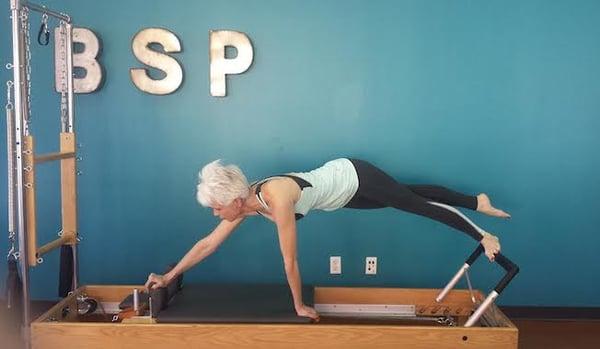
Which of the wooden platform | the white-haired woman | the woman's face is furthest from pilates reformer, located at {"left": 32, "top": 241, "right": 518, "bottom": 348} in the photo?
the woman's face

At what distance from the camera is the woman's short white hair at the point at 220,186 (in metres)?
2.38

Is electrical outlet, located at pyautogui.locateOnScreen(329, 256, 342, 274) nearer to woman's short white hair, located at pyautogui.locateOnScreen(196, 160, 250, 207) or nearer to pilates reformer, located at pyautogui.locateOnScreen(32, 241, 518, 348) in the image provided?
pilates reformer, located at pyautogui.locateOnScreen(32, 241, 518, 348)

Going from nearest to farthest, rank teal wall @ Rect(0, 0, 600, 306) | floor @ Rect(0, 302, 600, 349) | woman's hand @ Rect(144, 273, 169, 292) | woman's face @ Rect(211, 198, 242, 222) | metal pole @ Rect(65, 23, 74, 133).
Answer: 1. woman's face @ Rect(211, 198, 242, 222)
2. woman's hand @ Rect(144, 273, 169, 292)
3. metal pole @ Rect(65, 23, 74, 133)
4. floor @ Rect(0, 302, 600, 349)
5. teal wall @ Rect(0, 0, 600, 306)

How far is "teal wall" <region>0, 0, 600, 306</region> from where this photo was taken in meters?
3.35

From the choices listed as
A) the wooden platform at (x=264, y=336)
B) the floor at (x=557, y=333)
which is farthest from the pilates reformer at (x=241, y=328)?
the floor at (x=557, y=333)

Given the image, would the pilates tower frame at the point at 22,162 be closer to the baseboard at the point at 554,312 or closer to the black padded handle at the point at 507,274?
the black padded handle at the point at 507,274

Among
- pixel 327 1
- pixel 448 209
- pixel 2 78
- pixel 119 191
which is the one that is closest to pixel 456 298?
pixel 448 209

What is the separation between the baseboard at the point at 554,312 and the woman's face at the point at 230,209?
6.56 feet

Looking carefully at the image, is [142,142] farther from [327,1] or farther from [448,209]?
[448,209]

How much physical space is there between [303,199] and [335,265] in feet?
3.58

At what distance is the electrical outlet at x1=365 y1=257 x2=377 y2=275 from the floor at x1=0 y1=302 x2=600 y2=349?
93cm

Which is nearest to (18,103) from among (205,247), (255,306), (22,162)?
(22,162)

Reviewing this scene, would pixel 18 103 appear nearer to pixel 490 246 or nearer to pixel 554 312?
pixel 490 246

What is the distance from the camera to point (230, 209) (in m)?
2.46
